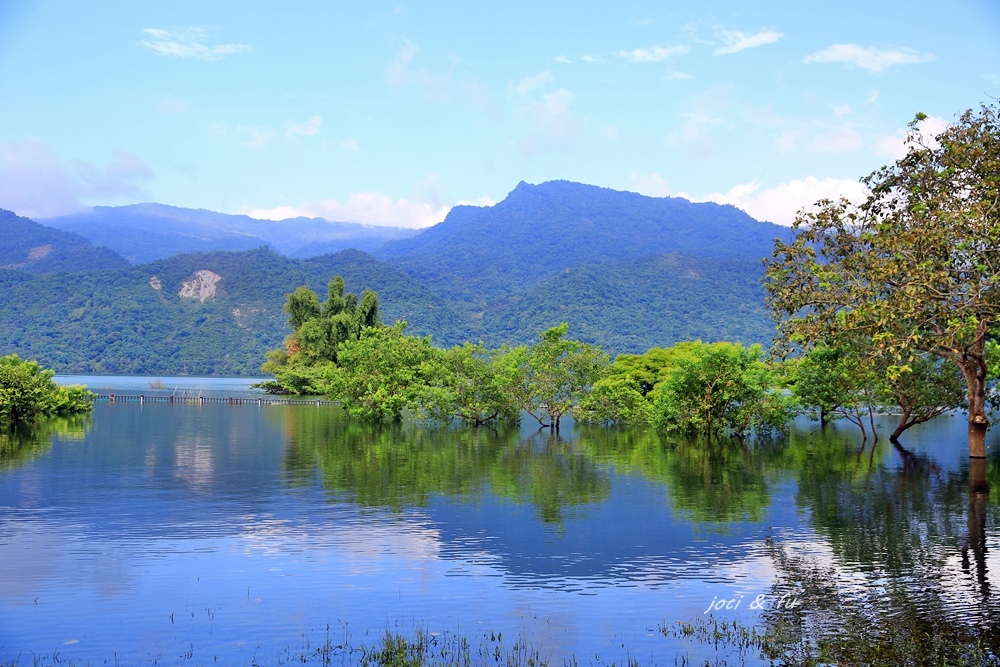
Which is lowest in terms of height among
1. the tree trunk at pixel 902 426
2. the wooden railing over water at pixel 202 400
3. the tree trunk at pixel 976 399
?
the wooden railing over water at pixel 202 400

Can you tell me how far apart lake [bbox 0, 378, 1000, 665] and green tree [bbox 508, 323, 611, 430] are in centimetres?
1807

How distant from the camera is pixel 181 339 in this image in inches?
7539

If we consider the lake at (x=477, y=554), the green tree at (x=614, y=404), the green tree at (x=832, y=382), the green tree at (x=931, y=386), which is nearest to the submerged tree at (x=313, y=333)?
the green tree at (x=614, y=404)

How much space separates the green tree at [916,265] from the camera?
2944 centimetres

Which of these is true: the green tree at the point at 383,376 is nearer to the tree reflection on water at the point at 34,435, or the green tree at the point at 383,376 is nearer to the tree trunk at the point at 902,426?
the tree reflection on water at the point at 34,435

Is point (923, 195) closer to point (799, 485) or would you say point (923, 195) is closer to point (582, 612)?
point (799, 485)

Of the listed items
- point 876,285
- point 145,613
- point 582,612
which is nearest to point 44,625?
point 145,613

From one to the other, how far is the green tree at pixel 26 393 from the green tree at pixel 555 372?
29.1 metres

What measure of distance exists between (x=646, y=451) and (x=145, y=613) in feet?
97.3

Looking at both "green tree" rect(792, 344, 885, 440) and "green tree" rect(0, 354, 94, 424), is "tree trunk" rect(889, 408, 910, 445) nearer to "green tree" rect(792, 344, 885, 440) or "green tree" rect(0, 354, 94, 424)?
"green tree" rect(792, 344, 885, 440)

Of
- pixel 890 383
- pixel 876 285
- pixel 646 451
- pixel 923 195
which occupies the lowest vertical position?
pixel 646 451

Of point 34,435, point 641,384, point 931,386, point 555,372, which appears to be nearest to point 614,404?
point 555,372

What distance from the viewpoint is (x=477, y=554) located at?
19516 millimetres

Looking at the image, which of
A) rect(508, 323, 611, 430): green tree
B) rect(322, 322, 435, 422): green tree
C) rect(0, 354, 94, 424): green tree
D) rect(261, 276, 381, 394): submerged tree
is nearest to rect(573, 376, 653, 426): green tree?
rect(508, 323, 611, 430): green tree
